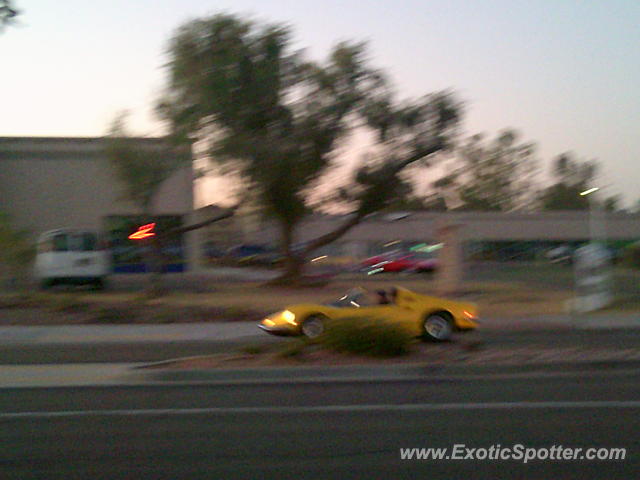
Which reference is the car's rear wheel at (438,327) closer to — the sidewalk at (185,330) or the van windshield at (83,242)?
the sidewalk at (185,330)

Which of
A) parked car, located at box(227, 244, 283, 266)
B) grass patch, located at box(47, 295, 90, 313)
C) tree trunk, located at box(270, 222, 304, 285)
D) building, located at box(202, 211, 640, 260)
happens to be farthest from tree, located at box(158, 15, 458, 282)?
building, located at box(202, 211, 640, 260)

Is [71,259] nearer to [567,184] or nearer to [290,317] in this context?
[290,317]

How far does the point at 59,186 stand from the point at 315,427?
25.5 meters

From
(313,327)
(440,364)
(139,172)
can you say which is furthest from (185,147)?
(440,364)

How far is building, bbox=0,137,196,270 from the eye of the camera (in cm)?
3095

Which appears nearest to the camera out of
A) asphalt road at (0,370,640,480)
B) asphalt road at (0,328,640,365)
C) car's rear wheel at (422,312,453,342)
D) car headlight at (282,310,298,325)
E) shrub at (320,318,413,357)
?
asphalt road at (0,370,640,480)

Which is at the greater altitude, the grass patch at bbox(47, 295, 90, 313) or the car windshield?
the grass patch at bbox(47, 295, 90, 313)

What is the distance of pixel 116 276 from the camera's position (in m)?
31.4

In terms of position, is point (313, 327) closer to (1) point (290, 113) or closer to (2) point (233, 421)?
(2) point (233, 421)

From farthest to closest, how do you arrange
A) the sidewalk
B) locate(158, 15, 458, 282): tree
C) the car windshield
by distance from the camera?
locate(158, 15, 458, 282): tree < the sidewalk < the car windshield

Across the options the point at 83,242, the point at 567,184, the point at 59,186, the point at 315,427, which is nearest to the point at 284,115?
the point at 83,242

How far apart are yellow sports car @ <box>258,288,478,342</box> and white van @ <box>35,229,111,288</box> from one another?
13.0 m

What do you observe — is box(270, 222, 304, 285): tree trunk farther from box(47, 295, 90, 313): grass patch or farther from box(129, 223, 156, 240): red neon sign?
box(47, 295, 90, 313): grass patch

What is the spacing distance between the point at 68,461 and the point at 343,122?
65.0ft
